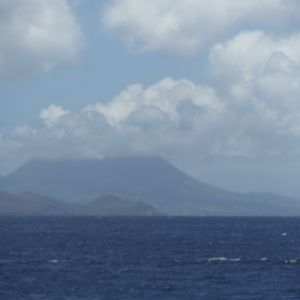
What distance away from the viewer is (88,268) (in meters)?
103

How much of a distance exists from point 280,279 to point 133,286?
15.7 m

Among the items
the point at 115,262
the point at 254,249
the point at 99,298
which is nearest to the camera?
the point at 99,298

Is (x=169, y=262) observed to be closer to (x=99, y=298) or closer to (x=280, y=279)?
(x=280, y=279)

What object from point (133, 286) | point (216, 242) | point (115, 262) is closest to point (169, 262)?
point (115, 262)

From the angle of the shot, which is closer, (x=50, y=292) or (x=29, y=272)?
(x=50, y=292)

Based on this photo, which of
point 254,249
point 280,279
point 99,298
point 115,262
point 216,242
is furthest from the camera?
point 216,242

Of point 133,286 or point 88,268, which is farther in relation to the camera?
point 88,268

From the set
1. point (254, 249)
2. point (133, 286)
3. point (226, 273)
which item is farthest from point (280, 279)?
point (254, 249)

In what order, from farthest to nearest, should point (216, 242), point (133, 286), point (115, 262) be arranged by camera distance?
1. point (216, 242)
2. point (115, 262)
3. point (133, 286)

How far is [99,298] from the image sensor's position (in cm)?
7644

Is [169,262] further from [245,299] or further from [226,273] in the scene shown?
[245,299]

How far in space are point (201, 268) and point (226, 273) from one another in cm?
638

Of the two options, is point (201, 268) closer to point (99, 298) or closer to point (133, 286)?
point (133, 286)

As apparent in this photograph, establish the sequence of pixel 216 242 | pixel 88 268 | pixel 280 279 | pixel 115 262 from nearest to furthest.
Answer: pixel 280 279
pixel 88 268
pixel 115 262
pixel 216 242
